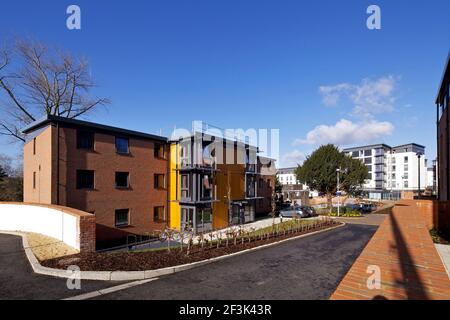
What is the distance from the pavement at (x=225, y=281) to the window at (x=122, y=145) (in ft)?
39.0

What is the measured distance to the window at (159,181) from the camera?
78.1 feet

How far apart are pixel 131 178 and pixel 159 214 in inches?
176

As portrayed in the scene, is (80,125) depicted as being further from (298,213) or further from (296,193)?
(296,193)

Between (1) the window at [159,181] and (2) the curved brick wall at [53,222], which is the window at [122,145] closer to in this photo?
(1) the window at [159,181]

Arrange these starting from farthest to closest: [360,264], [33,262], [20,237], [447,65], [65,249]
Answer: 1. [447,65]
2. [20,237]
3. [65,249]
4. [33,262]
5. [360,264]

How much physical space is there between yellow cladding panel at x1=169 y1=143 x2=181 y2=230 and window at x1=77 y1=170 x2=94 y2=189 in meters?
7.40

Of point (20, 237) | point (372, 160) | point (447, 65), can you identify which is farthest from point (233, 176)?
point (372, 160)

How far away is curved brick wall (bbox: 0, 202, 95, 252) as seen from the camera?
33.5 ft

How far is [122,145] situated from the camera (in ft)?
70.0

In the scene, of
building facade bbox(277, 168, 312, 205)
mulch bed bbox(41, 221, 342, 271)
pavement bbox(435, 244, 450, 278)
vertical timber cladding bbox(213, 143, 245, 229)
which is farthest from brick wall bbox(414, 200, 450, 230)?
building facade bbox(277, 168, 312, 205)
